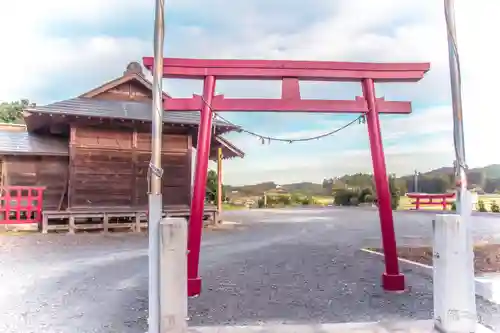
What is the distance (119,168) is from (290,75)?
25.0 ft

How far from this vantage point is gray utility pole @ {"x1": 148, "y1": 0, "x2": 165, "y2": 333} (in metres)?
2.44

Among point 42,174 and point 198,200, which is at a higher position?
point 42,174

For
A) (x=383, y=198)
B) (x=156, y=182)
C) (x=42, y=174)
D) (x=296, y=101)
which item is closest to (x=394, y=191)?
(x=383, y=198)

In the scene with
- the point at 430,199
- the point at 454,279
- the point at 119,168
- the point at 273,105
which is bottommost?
the point at 454,279

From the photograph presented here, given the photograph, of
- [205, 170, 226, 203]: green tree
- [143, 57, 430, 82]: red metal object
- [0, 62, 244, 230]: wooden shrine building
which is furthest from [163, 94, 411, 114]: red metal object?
[205, 170, 226, 203]: green tree

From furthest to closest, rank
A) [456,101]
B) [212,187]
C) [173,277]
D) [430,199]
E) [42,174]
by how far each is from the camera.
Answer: [430,199] < [212,187] < [42,174] < [456,101] < [173,277]

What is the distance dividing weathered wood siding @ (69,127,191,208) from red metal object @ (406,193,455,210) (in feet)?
31.9

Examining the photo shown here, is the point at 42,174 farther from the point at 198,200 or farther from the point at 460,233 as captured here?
the point at 460,233

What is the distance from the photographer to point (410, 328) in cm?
261

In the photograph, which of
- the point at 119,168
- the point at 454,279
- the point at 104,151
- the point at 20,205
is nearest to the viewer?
the point at 454,279

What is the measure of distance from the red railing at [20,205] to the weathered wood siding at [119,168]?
91cm

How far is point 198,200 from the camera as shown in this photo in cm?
391

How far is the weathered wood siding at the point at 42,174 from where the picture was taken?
1064 centimetres

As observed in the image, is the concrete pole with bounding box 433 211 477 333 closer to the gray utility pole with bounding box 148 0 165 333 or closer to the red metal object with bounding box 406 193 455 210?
the gray utility pole with bounding box 148 0 165 333
